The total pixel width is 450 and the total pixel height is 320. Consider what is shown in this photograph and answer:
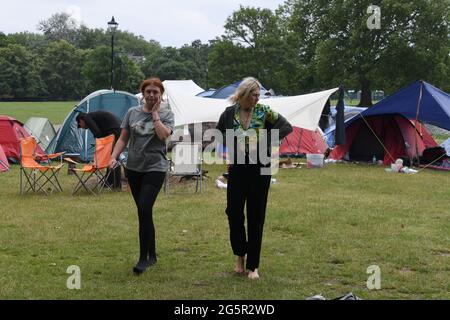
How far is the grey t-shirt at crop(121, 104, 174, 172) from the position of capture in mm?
4703

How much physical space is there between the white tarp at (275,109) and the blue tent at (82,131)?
1.23 metres

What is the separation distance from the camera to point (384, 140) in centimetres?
1478

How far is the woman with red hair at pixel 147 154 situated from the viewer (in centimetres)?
469

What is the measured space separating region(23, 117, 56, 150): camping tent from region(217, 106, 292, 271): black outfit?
10.9m

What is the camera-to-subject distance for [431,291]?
432 centimetres

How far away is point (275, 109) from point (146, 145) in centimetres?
866

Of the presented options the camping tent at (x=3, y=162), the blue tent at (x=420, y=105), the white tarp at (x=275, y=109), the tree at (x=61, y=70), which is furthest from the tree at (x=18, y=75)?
the blue tent at (x=420, y=105)

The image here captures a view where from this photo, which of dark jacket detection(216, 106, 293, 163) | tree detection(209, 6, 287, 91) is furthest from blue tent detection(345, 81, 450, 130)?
tree detection(209, 6, 287, 91)

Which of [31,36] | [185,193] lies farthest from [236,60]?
[31,36]

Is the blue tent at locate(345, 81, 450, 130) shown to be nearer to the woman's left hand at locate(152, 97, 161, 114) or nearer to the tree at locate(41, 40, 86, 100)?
the woman's left hand at locate(152, 97, 161, 114)

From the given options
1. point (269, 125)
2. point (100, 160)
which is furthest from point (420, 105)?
point (269, 125)
